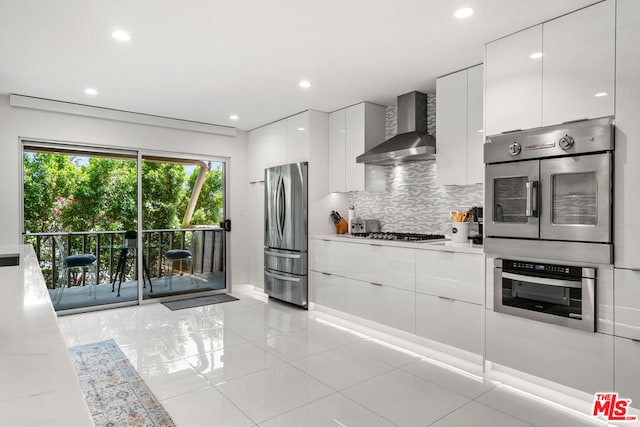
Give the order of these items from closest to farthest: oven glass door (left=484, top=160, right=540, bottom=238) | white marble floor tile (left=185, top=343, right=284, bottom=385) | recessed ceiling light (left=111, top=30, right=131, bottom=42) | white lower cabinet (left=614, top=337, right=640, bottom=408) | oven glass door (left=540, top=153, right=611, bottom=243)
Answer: white lower cabinet (left=614, top=337, right=640, bottom=408) → oven glass door (left=540, top=153, right=611, bottom=243) → oven glass door (left=484, top=160, right=540, bottom=238) → recessed ceiling light (left=111, top=30, right=131, bottom=42) → white marble floor tile (left=185, top=343, right=284, bottom=385)

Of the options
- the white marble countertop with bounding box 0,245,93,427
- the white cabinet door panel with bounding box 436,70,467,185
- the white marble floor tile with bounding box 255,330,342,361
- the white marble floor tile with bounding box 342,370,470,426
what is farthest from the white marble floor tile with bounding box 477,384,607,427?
the white marble countertop with bounding box 0,245,93,427

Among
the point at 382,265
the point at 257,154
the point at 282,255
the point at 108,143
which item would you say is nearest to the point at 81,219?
the point at 108,143

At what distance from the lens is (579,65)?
94.0 inches

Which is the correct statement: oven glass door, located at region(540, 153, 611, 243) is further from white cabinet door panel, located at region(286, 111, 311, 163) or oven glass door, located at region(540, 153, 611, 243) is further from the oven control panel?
white cabinet door panel, located at region(286, 111, 311, 163)

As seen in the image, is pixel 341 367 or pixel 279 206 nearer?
pixel 341 367

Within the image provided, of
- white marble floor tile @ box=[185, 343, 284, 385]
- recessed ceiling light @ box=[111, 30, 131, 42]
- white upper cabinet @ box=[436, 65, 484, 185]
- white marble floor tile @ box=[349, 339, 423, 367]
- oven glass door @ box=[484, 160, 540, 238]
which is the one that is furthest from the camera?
white upper cabinet @ box=[436, 65, 484, 185]

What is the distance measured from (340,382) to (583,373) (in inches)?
61.4

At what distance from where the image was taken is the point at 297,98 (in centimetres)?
427

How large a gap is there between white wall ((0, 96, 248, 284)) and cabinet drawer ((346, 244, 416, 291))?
2.37 m

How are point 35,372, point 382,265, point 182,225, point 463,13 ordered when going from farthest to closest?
point 182,225 → point 382,265 → point 463,13 → point 35,372

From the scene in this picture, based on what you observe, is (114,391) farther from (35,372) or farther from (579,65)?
(579,65)

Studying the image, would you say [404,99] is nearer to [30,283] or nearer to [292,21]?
[292,21]

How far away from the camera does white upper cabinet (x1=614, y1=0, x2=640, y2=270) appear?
85.2 inches

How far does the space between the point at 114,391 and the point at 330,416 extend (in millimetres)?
1496
